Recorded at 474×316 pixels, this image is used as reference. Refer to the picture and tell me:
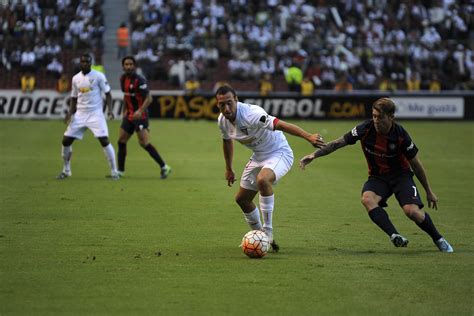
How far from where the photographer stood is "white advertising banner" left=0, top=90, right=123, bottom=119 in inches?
1384

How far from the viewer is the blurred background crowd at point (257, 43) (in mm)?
38156

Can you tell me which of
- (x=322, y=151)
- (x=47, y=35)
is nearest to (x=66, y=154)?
(x=322, y=151)

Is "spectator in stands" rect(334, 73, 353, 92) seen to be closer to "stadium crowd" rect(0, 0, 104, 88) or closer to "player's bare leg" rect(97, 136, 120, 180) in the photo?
"stadium crowd" rect(0, 0, 104, 88)

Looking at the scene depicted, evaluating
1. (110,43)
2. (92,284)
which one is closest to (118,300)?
(92,284)

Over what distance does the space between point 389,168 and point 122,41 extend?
29.9 meters

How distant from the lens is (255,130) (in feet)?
32.0

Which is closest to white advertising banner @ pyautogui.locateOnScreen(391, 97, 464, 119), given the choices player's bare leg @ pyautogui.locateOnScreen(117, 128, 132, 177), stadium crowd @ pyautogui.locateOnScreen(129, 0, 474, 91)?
stadium crowd @ pyautogui.locateOnScreen(129, 0, 474, 91)

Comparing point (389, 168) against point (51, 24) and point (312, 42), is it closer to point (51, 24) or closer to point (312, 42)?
point (312, 42)

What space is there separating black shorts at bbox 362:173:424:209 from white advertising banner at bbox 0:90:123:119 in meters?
25.7

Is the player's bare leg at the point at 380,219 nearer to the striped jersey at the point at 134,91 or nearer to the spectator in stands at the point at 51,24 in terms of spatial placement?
the striped jersey at the point at 134,91

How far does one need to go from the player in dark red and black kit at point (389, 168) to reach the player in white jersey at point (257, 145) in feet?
1.47

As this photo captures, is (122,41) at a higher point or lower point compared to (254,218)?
lower

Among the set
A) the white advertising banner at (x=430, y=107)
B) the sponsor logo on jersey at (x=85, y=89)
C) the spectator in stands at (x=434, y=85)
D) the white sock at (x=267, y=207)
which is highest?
the sponsor logo on jersey at (x=85, y=89)

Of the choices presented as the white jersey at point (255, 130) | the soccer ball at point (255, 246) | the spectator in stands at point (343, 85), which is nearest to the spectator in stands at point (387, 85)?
the spectator in stands at point (343, 85)
